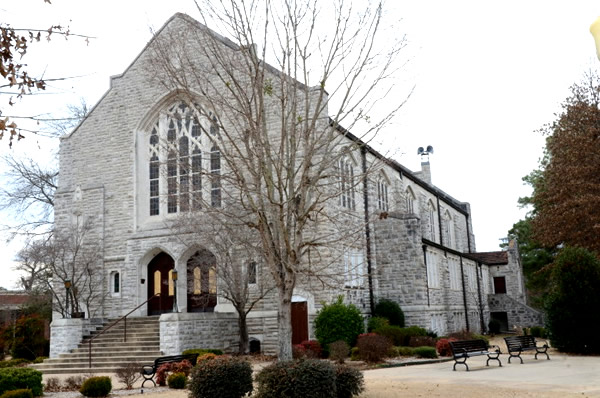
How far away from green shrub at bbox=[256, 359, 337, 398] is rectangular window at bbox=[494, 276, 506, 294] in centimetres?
4071

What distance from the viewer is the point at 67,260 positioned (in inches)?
1089

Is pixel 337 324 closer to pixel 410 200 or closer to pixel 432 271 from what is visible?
pixel 432 271

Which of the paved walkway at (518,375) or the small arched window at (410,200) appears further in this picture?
the small arched window at (410,200)

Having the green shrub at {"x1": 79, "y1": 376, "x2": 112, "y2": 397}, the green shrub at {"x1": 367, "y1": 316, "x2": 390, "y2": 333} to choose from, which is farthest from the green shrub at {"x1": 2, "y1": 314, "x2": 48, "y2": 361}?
the green shrub at {"x1": 367, "y1": 316, "x2": 390, "y2": 333}

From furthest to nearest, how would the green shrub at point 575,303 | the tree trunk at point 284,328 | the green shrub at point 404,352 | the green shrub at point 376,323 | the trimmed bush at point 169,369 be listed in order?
the green shrub at point 376,323 < the green shrub at point 404,352 < the green shrub at point 575,303 < the trimmed bush at point 169,369 < the tree trunk at point 284,328

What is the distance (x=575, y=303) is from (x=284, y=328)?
13.1m

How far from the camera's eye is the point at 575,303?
2117 centimetres

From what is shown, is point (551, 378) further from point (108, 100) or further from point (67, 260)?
point (108, 100)

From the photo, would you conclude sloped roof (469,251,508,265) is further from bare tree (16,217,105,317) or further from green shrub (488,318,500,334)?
bare tree (16,217,105,317)

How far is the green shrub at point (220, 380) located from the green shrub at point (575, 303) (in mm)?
13602

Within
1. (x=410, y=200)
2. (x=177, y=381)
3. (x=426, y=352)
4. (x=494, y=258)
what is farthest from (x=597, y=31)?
(x=494, y=258)

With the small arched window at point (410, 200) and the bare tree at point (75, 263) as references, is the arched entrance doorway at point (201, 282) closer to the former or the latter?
the bare tree at point (75, 263)

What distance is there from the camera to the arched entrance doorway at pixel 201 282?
24891mm

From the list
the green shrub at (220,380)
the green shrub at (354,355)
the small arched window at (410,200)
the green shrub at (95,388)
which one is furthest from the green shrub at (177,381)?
the small arched window at (410,200)
